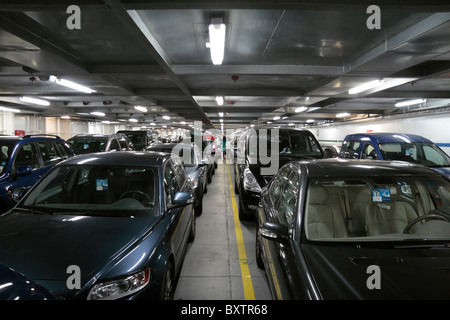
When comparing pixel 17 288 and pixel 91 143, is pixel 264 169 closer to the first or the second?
pixel 17 288

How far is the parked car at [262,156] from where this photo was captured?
5.55 m

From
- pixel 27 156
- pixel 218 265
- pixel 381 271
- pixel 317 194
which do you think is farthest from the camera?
pixel 27 156

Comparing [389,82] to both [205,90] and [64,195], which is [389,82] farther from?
[64,195]

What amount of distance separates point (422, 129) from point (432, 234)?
1311cm

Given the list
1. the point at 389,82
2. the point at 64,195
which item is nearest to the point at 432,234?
the point at 64,195

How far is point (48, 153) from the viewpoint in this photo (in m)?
6.34

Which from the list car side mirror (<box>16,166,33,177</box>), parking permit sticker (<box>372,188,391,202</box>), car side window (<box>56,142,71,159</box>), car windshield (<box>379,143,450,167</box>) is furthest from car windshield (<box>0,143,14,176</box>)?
car windshield (<box>379,143,450,167</box>)

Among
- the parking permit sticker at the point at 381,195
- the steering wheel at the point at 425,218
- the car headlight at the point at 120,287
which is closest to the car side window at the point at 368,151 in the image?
the steering wheel at the point at 425,218

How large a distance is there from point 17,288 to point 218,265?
9.46ft

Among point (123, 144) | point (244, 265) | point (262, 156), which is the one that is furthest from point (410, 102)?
point (123, 144)

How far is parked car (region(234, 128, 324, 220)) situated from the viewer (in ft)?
18.2

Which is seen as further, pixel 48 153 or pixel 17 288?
pixel 48 153

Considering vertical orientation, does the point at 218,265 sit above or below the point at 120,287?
below

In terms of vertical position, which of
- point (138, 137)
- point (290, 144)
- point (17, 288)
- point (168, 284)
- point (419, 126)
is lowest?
point (168, 284)
